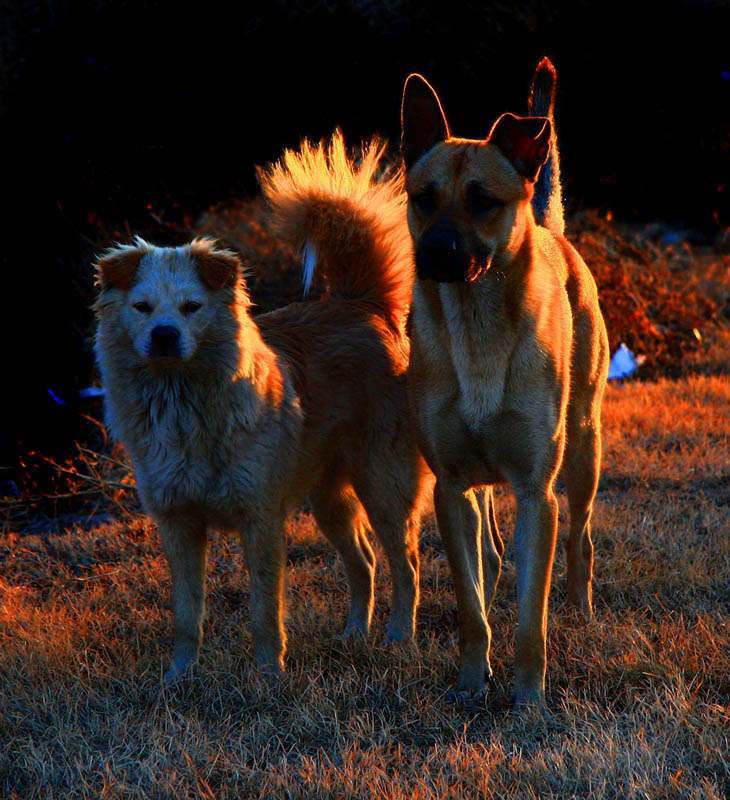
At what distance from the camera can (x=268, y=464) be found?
382 cm

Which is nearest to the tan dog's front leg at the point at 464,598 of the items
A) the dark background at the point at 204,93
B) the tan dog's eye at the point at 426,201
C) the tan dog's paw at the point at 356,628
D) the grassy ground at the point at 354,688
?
the grassy ground at the point at 354,688

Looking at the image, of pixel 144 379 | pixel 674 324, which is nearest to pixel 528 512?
pixel 144 379

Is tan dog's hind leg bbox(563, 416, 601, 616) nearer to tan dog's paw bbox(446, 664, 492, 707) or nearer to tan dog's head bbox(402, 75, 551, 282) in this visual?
tan dog's paw bbox(446, 664, 492, 707)

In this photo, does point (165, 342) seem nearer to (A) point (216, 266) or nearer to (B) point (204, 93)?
(A) point (216, 266)

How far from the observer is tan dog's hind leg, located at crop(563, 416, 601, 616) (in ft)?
14.2

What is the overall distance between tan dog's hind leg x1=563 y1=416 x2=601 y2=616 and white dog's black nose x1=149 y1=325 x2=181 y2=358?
1.75 meters

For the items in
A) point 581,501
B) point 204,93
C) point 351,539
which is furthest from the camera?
point 204,93

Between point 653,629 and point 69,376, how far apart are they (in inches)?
201

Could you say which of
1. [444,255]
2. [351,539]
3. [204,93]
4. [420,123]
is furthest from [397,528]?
[204,93]

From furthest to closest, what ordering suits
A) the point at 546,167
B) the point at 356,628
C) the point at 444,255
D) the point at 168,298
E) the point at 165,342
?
the point at 546,167 → the point at 356,628 → the point at 168,298 → the point at 165,342 → the point at 444,255

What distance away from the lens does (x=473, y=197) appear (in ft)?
11.0

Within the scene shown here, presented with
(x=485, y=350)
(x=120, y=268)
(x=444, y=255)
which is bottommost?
(x=485, y=350)

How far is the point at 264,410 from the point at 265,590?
70 centimetres

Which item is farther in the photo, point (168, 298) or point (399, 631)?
point (399, 631)
